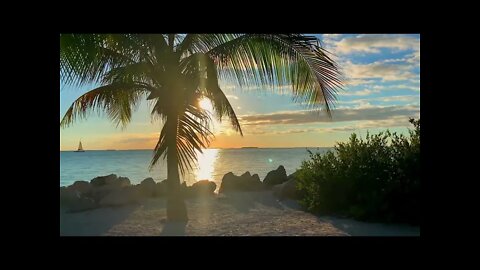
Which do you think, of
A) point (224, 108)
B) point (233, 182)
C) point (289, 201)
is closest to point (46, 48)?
point (224, 108)

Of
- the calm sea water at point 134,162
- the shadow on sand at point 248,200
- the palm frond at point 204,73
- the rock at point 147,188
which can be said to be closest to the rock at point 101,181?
the rock at point 147,188

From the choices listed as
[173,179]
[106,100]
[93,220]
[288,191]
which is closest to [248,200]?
[288,191]

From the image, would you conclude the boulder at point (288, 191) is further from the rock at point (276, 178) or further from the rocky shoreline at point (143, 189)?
the rock at point (276, 178)

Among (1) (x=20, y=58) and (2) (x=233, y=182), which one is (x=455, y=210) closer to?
(1) (x=20, y=58)

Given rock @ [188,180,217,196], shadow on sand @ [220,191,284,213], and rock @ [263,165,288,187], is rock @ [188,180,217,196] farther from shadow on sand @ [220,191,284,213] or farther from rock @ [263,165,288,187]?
rock @ [263,165,288,187]

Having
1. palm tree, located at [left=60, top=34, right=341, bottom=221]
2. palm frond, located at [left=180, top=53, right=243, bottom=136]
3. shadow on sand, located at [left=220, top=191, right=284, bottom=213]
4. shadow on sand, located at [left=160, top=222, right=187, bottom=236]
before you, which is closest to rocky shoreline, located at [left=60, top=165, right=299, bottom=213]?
shadow on sand, located at [left=220, top=191, right=284, bottom=213]

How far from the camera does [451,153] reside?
9.71 ft

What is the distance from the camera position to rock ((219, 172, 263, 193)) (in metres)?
10.9

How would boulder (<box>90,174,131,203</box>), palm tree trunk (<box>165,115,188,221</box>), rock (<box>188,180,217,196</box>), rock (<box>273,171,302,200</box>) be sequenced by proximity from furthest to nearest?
rock (<box>188,180,217,196</box>), boulder (<box>90,174,131,203</box>), rock (<box>273,171,302,200</box>), palm tree trunk (<box>165,115,188,221</box>)

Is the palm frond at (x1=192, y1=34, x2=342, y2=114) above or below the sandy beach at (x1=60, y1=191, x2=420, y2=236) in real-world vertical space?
above

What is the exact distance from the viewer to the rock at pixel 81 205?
871 cm

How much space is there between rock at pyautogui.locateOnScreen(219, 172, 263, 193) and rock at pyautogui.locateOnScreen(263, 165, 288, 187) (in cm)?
26

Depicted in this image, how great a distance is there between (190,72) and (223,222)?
3.47m
